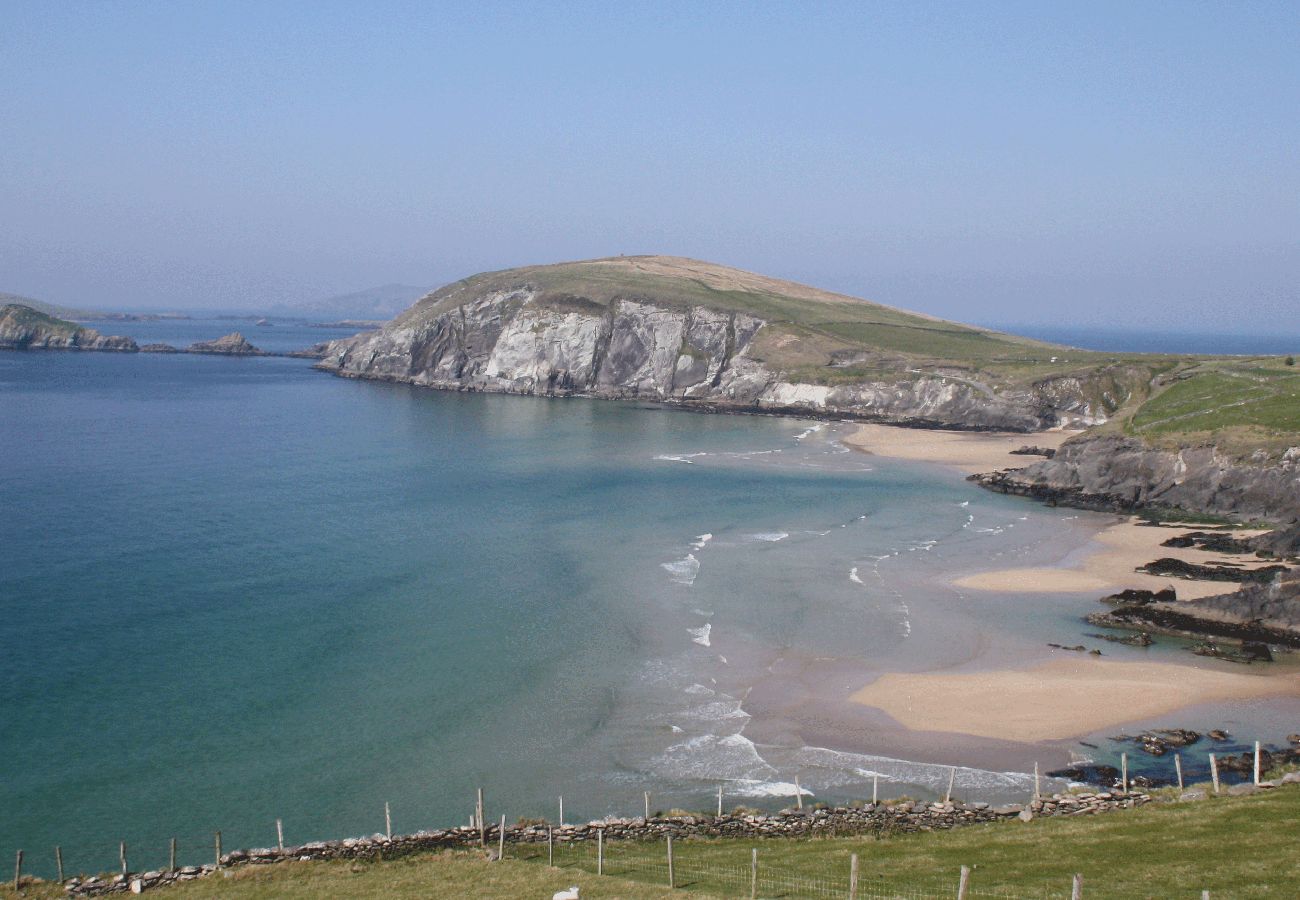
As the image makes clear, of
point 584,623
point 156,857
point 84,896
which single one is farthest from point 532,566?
point 84,896

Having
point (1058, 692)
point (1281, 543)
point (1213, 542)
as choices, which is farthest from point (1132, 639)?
point (1213, 542)

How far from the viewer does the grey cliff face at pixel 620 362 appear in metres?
142

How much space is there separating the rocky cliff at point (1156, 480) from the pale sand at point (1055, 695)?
35079 millimetres

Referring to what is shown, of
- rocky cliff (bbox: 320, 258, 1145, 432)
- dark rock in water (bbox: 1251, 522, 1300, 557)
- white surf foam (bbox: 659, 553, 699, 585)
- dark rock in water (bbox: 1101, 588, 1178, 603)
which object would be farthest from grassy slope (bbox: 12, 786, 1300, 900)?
rocky cliff (bbox: 320, 258, 1145, 432)

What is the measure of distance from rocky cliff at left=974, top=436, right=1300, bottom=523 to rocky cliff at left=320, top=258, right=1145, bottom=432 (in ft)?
134

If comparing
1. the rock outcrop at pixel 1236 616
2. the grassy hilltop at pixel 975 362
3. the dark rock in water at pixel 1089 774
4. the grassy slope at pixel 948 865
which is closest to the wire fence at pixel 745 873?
the grassy slope at pixel 948 865

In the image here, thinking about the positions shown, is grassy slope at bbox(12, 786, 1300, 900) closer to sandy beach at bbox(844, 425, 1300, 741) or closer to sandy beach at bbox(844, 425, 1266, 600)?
→ sandy beach at bbox(844, 425, 1300, 741)

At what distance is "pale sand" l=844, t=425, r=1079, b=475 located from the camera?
103 meters

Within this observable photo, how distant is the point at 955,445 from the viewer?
11600 cm

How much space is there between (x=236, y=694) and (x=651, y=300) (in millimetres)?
136520

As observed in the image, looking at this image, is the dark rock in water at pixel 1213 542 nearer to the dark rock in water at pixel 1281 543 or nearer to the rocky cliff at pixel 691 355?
the dark rock in water at pixel 1281 543

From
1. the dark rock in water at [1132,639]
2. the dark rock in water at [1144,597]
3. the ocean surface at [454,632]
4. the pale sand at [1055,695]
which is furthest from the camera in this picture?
the dark rock in water at [1144,597]

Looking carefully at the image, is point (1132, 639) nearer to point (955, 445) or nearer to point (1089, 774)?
point (1089, 774)

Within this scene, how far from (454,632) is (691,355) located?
390 feet
